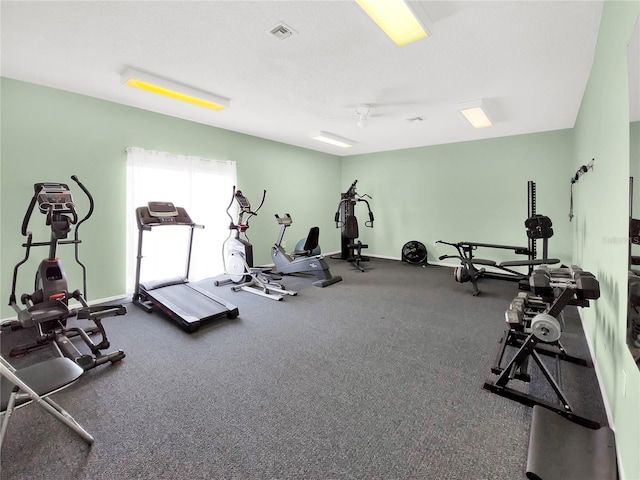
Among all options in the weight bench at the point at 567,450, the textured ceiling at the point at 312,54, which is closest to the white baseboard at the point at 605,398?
the weight bench at the point at 567,450

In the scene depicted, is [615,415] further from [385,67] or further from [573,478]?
[385,67]

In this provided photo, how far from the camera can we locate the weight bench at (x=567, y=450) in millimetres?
1404

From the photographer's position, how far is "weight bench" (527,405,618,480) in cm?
140

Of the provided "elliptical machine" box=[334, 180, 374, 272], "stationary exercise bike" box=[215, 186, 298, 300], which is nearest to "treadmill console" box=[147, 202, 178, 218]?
"stationary exercise bike" box=[215, 186, 298, 300]

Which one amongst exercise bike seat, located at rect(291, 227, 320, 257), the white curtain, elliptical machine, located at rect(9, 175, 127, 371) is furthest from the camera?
exercise bike seat, located at rect(291, 227, 320, 257)

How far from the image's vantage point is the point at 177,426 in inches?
69.3

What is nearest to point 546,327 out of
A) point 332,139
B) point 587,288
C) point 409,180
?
point 587,288

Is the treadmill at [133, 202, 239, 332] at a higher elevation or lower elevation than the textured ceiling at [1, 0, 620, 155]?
lower

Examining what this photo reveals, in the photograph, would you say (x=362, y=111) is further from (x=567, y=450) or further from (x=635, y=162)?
(x=567, y=450)

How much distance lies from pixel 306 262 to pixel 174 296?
198 cm

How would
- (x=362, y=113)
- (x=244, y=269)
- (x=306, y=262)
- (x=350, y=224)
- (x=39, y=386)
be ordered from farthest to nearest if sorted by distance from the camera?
(x=350, y=224), (x=306, y=262), (x=244, y=269), (x=362, y=113), (x=39, y=386)

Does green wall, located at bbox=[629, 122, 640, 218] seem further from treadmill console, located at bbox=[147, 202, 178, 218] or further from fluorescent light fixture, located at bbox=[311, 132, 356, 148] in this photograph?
fluorescent light fixture, located at bbox=[311, 132, 356, 148]

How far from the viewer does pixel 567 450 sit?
1.54 metres

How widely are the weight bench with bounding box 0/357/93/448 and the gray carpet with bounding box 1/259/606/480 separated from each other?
23 cm
